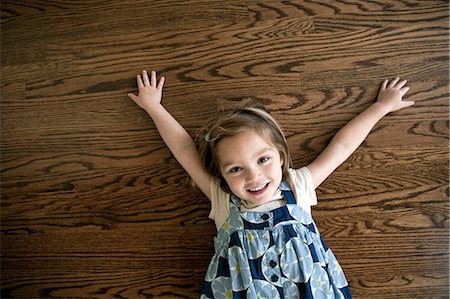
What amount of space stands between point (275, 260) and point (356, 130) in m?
0.40

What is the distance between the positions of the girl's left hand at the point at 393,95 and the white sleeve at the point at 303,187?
282mm

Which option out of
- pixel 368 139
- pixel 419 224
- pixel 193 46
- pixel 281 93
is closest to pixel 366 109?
pixel 368 139

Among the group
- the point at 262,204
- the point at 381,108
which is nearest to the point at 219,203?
the point at 262,204

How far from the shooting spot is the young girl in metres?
0.95

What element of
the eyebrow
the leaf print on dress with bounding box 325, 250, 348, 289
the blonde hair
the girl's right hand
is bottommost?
the leaf print on dress with bounding box 325, 250, 348, 289

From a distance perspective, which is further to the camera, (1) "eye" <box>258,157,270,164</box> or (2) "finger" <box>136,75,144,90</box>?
(2) "finger" <box>136,75,144,90</box>

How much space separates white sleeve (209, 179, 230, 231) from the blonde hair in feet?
0.05

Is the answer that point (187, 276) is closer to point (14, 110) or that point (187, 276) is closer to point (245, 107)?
point (245, 107)

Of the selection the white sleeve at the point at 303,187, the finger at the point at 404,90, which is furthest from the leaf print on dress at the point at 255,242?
the finger at the point at 404,90

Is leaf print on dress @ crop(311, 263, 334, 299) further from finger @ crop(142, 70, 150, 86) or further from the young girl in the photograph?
finger @ crop(142, 70, 150, 86)

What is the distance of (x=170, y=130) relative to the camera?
3.58 ft

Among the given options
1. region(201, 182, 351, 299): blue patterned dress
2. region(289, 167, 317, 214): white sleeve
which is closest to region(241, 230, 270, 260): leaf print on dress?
region(201, 182, 351, 299): blue patterned dress

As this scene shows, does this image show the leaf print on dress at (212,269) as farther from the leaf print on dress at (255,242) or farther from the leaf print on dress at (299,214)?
the leaf print on dress at (299,214)

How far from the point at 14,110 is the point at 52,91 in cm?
13
